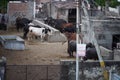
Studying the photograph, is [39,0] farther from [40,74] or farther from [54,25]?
[40,74]

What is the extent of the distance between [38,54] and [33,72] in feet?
31.2

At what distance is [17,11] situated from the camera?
51906mm

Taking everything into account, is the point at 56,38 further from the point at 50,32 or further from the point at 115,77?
the point at 115,77

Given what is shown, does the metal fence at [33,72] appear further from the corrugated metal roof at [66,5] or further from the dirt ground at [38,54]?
the corrugated metal roof at [66,5]

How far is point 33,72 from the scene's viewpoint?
69.3 feet

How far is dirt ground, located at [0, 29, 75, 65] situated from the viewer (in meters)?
27.4

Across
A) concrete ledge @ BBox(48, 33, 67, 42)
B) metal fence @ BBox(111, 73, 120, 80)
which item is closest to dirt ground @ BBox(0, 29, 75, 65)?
concrete ledge @ BBox(48, 33, 67, 42)

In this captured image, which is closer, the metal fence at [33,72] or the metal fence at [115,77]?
the metal fence at [115,77]

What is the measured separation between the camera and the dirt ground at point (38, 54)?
2737 centimetres

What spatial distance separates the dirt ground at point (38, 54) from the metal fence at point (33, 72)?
5403 mm

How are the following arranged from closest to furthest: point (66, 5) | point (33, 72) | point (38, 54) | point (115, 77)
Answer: point (115, 77) → point (33, 72) → point (38, 54) → point (66, 5)

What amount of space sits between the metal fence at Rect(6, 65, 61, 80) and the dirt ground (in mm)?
5403

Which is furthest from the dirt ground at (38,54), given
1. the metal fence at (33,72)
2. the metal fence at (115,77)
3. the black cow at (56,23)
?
the black cow at (56,23)

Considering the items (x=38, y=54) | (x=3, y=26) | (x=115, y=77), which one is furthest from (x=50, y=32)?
(x=115, y=77)
